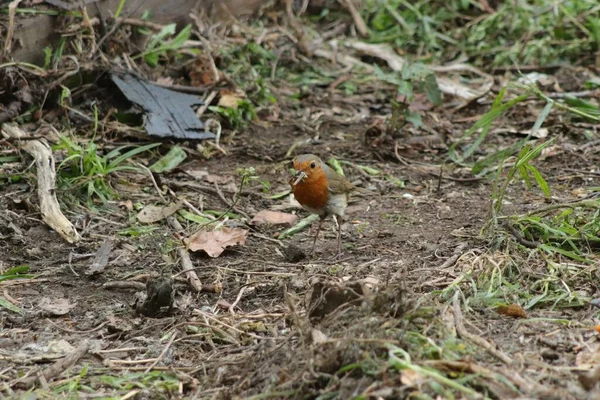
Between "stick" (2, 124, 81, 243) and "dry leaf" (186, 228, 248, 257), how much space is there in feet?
2.03

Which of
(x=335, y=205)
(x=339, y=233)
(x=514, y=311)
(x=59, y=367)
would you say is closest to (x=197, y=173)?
(x=335, y=205)

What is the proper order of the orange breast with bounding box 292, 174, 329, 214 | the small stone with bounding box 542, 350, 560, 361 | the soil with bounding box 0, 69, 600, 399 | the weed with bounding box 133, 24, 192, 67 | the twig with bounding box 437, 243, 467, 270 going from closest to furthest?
the soil with bounding box 0, 69, 600, 399, the small stone with bounding box 542, 350, 560, 361, the twig with bounding box 437, 243, 467, 270, the orange breast with bounding box 292, 174, 329, 214, the weed with bounding box 133, 24, 192, 67

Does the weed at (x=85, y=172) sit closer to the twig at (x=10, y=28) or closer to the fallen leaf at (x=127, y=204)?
the fallen leaf at (x=127, y=204)

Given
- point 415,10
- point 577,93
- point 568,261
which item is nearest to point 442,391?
point 568,261

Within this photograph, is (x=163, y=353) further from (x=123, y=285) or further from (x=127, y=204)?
(x=127, y=204)

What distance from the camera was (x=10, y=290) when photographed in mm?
4043

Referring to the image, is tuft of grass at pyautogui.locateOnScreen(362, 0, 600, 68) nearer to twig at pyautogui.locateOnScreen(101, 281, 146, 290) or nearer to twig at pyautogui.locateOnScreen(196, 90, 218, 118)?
twig at pyautogui.locateOnScreen(196, 90, 218, 118)

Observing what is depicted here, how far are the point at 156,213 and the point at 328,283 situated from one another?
6.24 ft

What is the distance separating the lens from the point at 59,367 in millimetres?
3215

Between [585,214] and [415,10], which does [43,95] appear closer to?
[585,214]

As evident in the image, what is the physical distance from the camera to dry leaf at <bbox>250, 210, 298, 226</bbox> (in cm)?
514

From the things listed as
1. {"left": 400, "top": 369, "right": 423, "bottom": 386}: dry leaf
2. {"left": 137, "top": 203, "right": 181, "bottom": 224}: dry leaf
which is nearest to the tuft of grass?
{"left": 137, "top": 203, "right": 181, "bottom": 224}: dry leaf

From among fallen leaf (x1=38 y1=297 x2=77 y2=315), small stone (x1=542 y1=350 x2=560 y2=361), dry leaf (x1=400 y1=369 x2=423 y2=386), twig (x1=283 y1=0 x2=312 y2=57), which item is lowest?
twig (x1=283 y1=0 x2=312 y2=57)

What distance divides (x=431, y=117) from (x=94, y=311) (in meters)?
3.73
